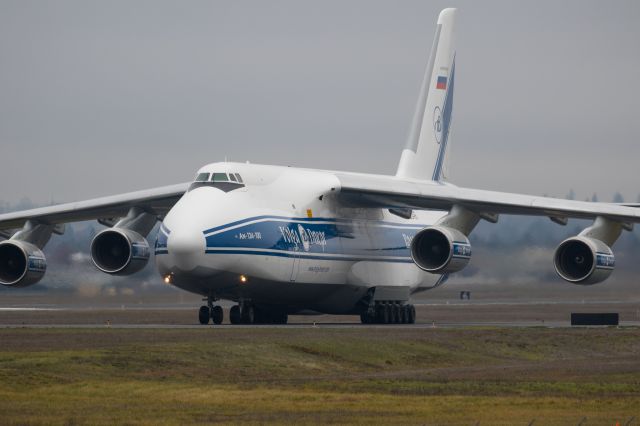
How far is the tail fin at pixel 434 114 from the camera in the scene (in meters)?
44.7

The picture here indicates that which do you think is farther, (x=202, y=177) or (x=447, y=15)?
(x=447, y=15)

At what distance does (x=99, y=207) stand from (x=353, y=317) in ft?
38.1

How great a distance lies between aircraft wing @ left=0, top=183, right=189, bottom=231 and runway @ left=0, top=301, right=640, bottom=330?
296 centimetres

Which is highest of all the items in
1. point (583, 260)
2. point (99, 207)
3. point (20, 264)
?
point (99, 207)

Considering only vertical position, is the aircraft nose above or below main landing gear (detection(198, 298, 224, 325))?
above

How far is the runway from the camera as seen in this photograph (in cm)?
3812

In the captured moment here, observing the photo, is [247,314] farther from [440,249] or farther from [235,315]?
[440,249]

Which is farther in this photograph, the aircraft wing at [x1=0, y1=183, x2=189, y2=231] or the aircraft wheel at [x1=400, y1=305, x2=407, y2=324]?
the aircraft wheel at [x1=400, y1=305, x2=407, y2=324]

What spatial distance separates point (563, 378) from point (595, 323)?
15.6 metres

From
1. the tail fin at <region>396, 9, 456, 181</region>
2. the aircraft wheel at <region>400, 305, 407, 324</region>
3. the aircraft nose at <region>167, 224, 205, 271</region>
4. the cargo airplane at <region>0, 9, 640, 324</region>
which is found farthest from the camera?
the tail fin at <region>396, 9, 456, 181</region>

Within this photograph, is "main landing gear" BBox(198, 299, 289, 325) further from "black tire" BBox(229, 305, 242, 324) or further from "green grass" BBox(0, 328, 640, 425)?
"green grass" BBox(0, 328, 640, 425)

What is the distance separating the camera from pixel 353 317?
153 feet

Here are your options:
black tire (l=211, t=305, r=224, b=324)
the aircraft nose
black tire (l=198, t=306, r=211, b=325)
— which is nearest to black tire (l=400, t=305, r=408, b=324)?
black tire (l=211, t=305, r=224, b=324)

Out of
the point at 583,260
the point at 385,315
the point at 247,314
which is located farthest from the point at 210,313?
the point at 583,260
